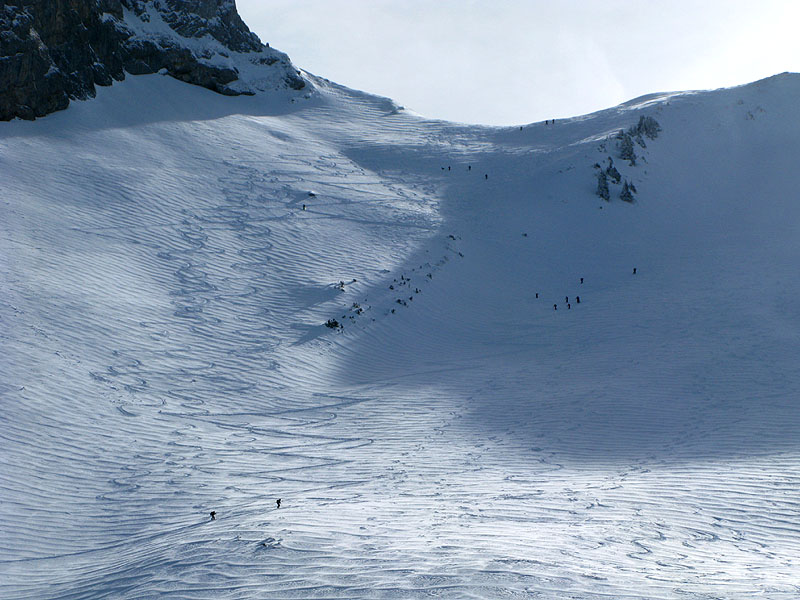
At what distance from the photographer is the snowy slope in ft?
29.8

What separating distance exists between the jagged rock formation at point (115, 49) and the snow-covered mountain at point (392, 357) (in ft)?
5.75

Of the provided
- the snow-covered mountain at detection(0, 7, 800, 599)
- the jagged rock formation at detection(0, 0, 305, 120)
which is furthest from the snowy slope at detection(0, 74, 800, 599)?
the jagged rock formation at detection(0, 0, 305, 120)

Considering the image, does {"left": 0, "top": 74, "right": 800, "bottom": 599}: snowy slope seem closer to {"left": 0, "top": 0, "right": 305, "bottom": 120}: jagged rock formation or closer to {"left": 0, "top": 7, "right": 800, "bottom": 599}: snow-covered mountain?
{"left": 0, "top": 7, "right": 800, "bottom": 599}: snow-covered mountain

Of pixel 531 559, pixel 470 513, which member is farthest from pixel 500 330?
pixel 531 559

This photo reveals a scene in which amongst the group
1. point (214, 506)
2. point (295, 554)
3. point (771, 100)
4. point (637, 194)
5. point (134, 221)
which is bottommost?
point (214, 506)

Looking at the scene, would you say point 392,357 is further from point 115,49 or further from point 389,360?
point 115,49

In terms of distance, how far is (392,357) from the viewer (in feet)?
65.0

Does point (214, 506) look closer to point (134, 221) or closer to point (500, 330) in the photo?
point (500, 330)

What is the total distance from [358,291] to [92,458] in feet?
38.3

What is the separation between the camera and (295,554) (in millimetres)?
8578

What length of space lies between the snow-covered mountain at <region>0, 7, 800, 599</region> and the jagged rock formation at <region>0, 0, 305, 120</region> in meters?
1.75

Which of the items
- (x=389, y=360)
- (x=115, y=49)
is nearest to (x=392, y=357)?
(x=389, y=360)

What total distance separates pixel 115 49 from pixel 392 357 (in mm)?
26647

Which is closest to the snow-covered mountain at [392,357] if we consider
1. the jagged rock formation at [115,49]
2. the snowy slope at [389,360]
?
the snowy slope at [389,360]
